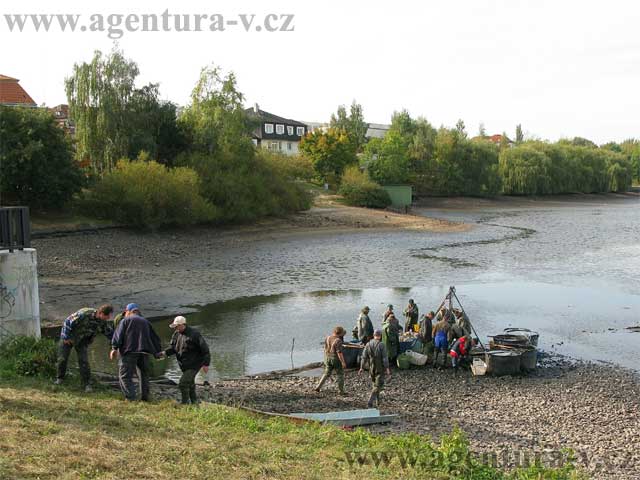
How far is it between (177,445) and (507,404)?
861cm

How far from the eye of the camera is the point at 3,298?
13.4m

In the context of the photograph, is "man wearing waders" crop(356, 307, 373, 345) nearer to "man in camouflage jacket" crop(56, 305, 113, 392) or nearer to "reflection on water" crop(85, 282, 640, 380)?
"reflection on water" crop(85, 282, 640, 380)

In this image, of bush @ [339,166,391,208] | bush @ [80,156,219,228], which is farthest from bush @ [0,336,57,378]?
bush @ [339,166,391,208]

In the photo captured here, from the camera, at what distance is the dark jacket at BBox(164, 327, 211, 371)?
11.8 metres

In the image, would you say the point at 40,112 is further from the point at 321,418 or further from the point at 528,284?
the point at 321,418

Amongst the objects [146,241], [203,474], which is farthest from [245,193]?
[203,474]

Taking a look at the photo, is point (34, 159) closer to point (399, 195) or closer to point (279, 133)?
point (399, 195)

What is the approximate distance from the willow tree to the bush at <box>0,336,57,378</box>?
39.5m

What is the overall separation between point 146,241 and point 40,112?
35.4ft

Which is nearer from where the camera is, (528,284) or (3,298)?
(3,298)

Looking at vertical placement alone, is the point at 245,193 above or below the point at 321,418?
above

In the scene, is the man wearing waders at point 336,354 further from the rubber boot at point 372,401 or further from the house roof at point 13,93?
the house roof at point 13,93

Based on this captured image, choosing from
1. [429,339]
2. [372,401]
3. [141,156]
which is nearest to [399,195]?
[141,156]

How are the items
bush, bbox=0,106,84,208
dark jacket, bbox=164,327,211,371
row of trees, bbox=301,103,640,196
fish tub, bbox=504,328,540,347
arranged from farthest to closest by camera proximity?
row of trees, bbox=301,103,640,196 < bush, bbox=0,106,84,208 < fish tub, bbox=504,328,540,347 < dark jacket, bbox=164,327,211,371
